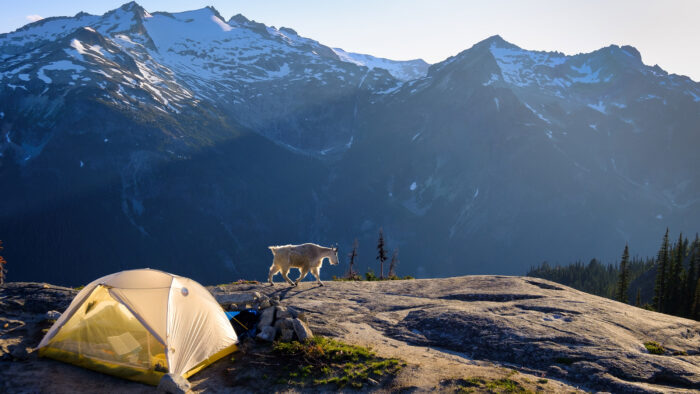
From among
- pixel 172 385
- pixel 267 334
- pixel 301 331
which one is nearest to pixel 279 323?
pixel 267 334

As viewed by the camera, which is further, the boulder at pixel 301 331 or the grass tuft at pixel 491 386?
the boulder at pixel 301 331

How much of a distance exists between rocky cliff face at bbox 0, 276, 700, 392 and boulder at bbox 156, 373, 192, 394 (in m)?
1.11

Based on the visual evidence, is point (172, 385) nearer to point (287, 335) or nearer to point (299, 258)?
point (287, 335)

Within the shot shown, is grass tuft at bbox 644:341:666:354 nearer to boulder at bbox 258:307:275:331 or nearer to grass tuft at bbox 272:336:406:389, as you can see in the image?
grass tuft at bbox 272:336:406:389

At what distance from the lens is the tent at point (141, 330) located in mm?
13805

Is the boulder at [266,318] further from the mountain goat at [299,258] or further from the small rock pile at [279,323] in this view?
the mountain goat at [299,258]

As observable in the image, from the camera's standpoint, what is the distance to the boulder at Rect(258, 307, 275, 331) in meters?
16.3

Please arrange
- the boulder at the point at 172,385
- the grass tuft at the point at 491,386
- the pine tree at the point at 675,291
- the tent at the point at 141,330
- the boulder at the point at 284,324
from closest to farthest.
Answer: the boulder at the point at 172,385
the grass tuft at the point at 491,386
the tent at the point at 141,330
the boulder at the point at 284,324
the pine tree at the point at 675,291

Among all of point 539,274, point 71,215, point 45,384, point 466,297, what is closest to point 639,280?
point 539,274

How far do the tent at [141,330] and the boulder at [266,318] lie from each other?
1073mm

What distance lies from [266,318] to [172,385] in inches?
187

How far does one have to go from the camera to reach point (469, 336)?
1678 cm

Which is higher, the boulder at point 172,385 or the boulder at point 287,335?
the boulder at point 287,335

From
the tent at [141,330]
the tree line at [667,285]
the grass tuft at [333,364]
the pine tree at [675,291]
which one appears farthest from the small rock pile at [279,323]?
the pine tree at [675,291]
